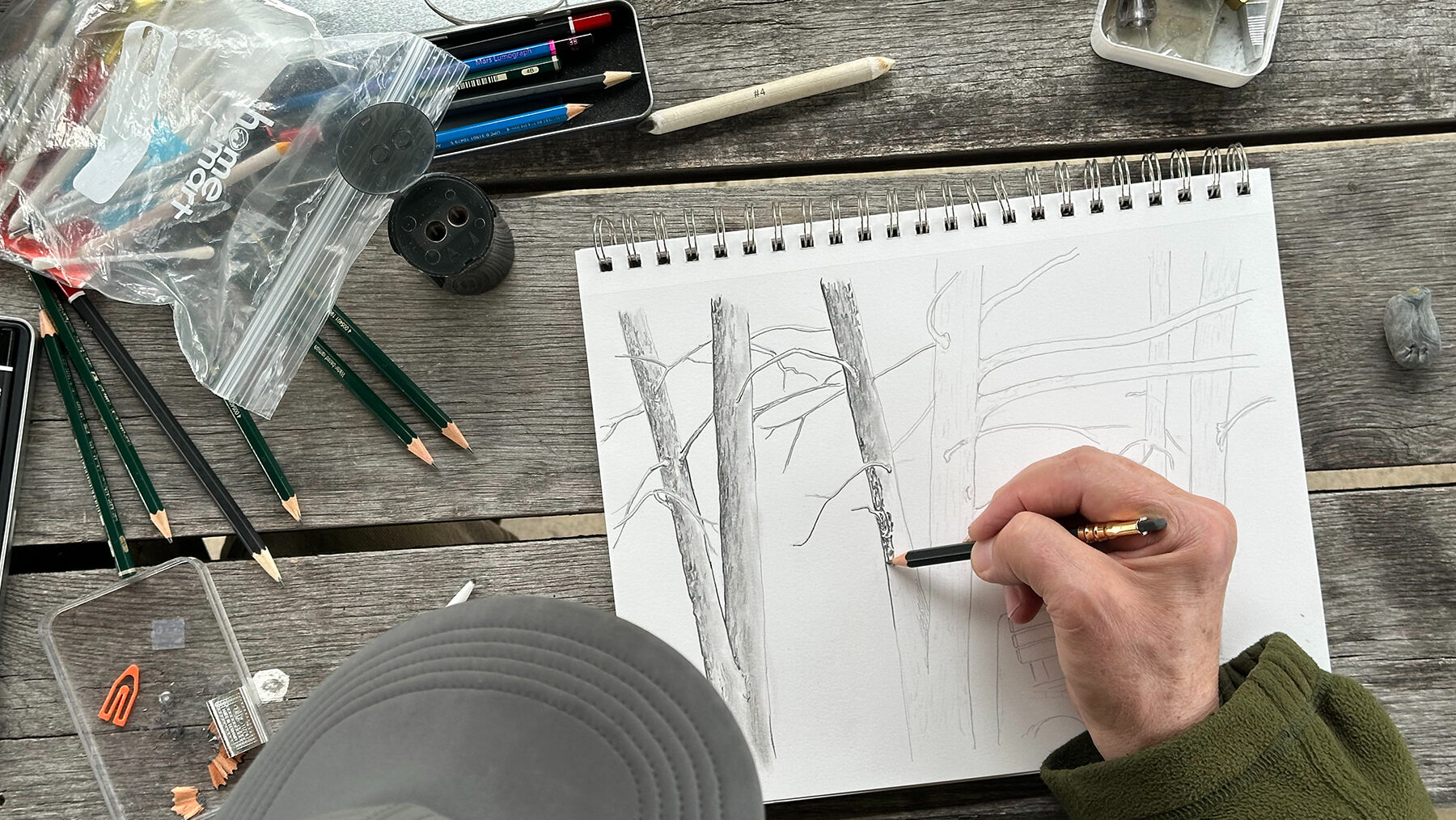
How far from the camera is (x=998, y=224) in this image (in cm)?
78

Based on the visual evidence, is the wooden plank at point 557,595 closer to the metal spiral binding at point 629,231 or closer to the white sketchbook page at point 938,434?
the white sketchbook page at point 938,434

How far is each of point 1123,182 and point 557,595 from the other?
2.06 ft

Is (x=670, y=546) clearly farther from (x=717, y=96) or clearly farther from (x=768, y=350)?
(x=717, y=96)

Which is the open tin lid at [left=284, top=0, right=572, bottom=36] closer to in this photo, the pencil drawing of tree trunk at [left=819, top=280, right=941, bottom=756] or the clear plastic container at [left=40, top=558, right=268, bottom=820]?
the pencil drawing of tree trunk at [left=819, top=280, right=941, bottom=756]

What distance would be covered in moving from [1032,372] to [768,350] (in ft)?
0.77

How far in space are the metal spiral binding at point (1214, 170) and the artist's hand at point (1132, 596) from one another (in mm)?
270

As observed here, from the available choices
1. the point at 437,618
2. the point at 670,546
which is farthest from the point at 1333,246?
the point at 437,618

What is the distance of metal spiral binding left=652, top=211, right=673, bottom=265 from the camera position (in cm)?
79

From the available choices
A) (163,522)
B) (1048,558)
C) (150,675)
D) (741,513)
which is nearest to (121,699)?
(150,675)

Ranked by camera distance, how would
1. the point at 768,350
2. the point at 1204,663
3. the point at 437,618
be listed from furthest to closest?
the point at 768,350, the point at 1204,663, the point at 437,618

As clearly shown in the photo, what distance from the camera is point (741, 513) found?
77 centimetres

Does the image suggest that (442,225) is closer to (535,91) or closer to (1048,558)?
(535,91)

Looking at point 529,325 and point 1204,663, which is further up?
point 529,325

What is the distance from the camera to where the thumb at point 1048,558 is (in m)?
0.65
